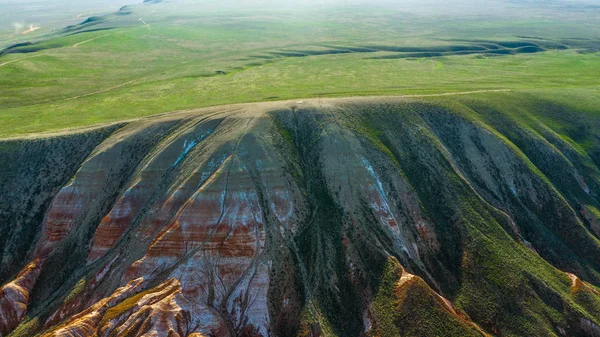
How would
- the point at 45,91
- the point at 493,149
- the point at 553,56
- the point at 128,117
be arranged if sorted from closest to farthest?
the point at 493,149
the point at 128,117
the point at 45,91
the point at 553,56

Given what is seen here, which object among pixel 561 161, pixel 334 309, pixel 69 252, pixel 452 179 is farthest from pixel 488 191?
pixel 69 252

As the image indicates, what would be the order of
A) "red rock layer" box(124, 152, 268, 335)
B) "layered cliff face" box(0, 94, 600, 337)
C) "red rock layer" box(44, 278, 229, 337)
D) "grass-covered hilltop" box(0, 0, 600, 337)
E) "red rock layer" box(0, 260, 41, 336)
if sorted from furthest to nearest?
"red rock layer" box(0, 260, 41, 336), "red rock layer" box(124, 152, 268, 335), "grass-covered hilltop" box(0, 0, 600, 337), "layered cliff face" box(0, 94, 600, 337), "red rock layer" box(44, 278, 229, 337)

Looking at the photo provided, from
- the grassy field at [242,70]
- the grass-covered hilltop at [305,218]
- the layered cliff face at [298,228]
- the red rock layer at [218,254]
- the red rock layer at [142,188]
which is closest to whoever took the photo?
the layered cliff face at [298,228]

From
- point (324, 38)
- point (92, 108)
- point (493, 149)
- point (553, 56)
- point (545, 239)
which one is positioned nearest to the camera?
point (545, 239)

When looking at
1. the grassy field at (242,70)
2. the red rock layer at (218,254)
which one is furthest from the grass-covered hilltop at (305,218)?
the grassy field at (242,70)

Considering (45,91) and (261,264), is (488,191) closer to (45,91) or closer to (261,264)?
(261,264)

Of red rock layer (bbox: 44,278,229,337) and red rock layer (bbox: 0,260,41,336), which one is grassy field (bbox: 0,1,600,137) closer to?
red rock layer (bbox: 0,260,41,336)

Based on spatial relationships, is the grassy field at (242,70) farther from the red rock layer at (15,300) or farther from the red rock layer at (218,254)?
the red rock layer at (218,254)

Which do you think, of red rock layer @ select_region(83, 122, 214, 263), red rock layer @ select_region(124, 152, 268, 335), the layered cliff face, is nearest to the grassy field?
the layered cliff face

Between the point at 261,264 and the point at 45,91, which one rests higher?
the point at 45,91
